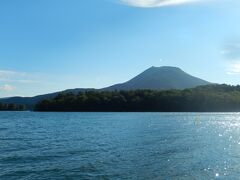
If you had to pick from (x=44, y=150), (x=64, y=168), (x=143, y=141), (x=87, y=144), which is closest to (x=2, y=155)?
(x=44, y=150)

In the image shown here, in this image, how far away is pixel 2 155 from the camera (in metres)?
40.5

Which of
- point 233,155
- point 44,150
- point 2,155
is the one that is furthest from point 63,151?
point 233,155

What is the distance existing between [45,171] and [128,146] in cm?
1864

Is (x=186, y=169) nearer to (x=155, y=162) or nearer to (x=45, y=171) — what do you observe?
(x=155, y=162)

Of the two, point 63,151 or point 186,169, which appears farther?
point 63,151

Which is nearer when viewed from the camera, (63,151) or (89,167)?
(89,167)

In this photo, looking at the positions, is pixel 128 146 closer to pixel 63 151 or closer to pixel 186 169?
pixel 63 151

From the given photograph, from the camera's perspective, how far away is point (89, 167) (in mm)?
34344

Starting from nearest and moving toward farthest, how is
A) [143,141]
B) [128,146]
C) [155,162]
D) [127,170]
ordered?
[127,170]
[155,162]
[128,146]
[143,141]

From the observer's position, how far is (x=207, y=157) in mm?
42031

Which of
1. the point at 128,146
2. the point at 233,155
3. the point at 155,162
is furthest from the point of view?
the point at 128,146

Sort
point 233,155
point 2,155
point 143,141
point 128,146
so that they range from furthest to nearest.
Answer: point 143,141 < point 128,146 < point 233,155 < point 2,155

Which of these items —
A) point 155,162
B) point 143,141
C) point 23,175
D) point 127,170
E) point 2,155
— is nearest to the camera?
point 23,175

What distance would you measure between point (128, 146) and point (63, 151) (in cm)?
885
